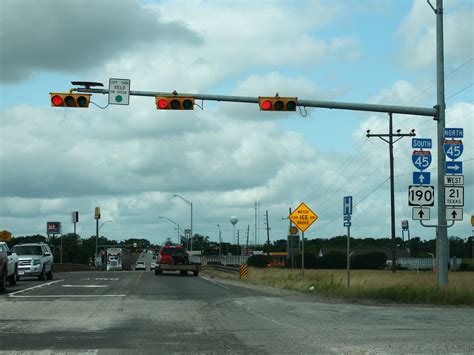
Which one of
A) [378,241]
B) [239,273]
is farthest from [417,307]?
[378,241]

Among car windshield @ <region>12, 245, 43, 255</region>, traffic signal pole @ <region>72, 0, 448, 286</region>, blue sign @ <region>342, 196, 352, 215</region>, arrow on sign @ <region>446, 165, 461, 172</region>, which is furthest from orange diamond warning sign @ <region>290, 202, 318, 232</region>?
car windshield @ <region>12, 245, 43, 255</region>

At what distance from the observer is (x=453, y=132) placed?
2155 cm

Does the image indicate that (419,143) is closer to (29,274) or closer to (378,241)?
(29,274)

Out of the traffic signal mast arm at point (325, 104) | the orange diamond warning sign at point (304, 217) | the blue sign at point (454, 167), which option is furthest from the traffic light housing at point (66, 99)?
the orange diamond warning sign at point (304, 217)

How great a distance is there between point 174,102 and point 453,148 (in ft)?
29.3

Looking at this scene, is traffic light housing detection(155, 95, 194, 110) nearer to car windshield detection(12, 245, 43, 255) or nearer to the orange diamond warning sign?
the orange diamond warning sign

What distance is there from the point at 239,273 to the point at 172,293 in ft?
60.1

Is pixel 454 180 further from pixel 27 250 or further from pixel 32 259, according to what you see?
pixel 27 250

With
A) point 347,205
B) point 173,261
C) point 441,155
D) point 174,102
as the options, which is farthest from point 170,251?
point 441,155

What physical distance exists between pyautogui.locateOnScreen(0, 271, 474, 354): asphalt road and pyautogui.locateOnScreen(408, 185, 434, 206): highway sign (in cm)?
368

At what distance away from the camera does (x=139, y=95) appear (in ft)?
73.6

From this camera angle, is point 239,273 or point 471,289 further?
point 239,273

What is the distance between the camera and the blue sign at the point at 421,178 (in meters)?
21.7

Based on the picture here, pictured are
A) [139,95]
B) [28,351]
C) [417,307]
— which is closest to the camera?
[28,351]
